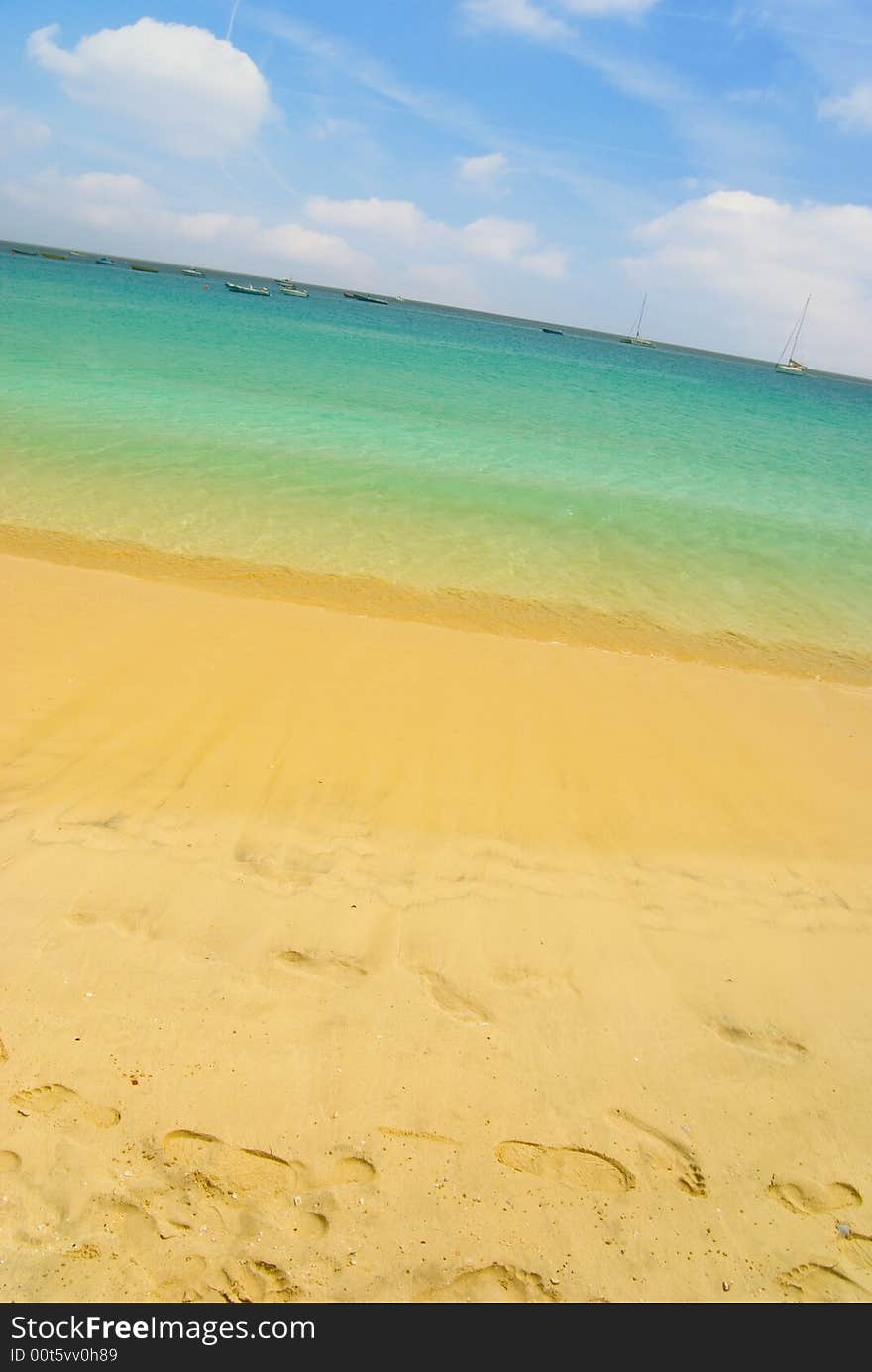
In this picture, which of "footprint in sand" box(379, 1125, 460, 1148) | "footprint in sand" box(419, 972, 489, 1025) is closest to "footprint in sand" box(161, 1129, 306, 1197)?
"footprint in sand" box(379, 1125, 460, 1148)

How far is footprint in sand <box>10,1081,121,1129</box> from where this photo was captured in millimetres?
2572

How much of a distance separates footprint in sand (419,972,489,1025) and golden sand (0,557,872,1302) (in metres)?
0.01

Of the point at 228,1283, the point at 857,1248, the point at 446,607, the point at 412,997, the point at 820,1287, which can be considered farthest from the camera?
the point at 446,607

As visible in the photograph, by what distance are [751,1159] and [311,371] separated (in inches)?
1023

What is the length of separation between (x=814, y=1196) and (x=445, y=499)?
10.9 m

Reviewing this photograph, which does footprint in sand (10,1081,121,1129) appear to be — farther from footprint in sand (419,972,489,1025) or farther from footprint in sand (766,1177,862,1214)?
footprint in sand (766,1177,862,1214)

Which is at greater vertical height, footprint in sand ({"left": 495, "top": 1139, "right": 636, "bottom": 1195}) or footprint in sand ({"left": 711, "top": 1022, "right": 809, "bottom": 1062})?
footprint in sand ({"left": 495, "top": 1139, "right": 636, "bottom": 1195})

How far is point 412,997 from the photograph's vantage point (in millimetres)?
3240

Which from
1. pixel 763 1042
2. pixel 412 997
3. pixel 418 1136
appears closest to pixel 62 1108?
pixel 418 1136

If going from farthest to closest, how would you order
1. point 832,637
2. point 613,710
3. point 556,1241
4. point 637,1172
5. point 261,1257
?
point 832,637, point 613,710, point 637,1172, point 556,1241, point 261,1257

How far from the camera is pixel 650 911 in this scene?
13.1 feet

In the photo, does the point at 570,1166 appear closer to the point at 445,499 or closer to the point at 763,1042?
the point at 763,1042
